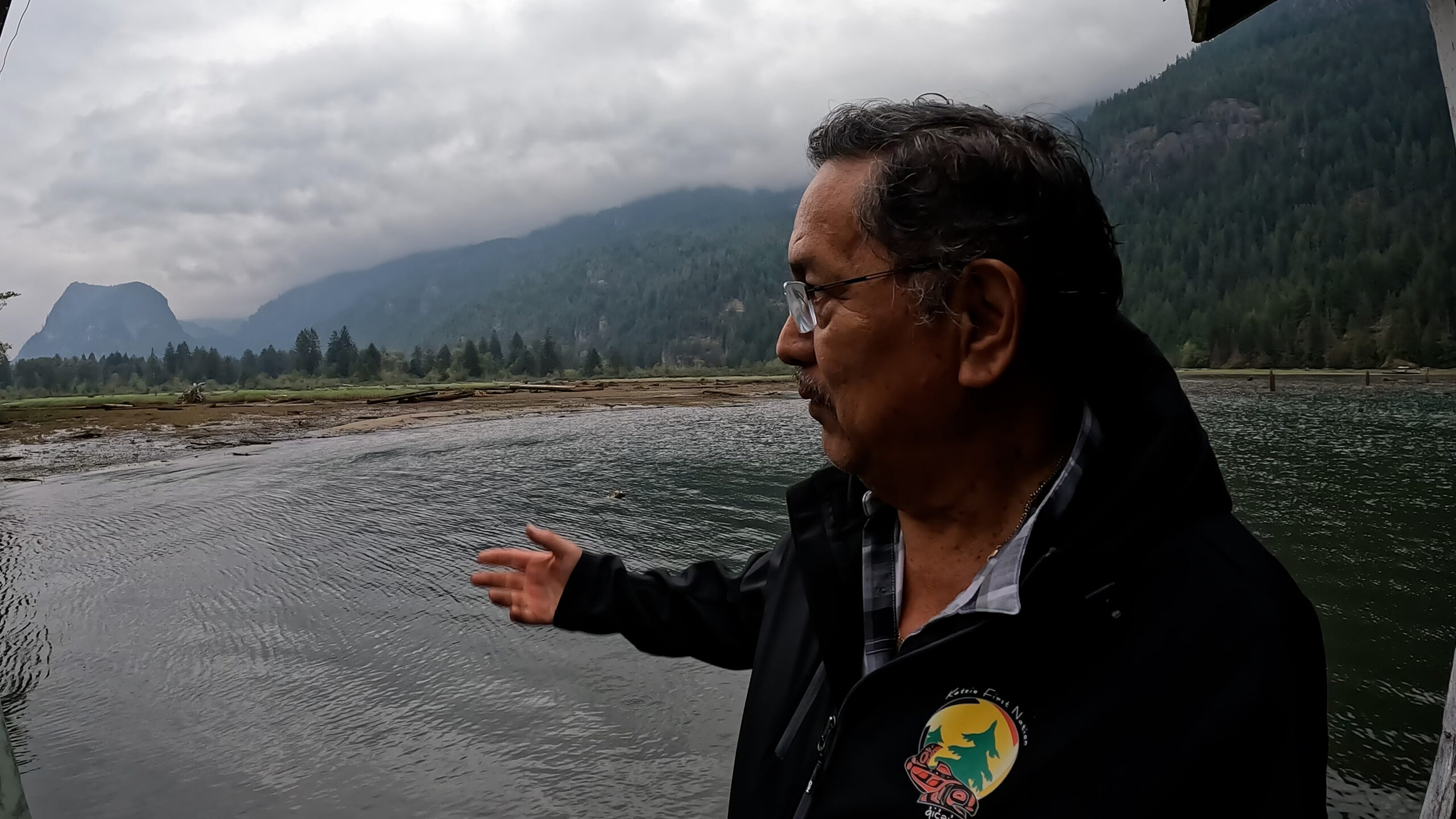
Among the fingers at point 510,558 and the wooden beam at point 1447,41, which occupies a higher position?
the wooden beam at point 1447,41

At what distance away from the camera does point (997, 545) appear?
1.75m

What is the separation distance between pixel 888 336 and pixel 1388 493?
679 inches

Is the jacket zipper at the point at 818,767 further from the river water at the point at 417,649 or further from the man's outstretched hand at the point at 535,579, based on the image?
the river water at the point at 417,649

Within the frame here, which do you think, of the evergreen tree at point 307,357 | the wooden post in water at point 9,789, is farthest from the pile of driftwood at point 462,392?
the evergreen tree at point 307,357

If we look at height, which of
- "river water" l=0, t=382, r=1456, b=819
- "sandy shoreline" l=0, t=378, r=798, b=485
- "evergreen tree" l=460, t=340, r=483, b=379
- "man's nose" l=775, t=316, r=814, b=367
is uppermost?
"evergreen tree" l=460, t=340, r=483, b=379

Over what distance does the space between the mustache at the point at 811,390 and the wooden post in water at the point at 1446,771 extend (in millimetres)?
2033

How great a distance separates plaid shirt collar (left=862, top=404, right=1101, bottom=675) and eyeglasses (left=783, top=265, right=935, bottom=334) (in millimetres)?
487

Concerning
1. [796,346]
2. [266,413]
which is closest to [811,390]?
[796,346]

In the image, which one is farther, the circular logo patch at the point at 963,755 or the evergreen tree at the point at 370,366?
the evergreen tree at the point at 370,366

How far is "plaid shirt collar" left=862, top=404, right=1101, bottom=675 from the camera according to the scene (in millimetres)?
1489

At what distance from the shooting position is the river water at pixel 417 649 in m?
4.84

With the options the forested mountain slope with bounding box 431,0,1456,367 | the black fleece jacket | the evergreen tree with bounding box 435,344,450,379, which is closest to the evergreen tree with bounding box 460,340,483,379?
the evergreen tree with bounding box 435,344,450,379

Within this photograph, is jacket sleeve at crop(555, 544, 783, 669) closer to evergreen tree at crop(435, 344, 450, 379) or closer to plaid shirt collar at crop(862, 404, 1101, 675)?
plaid shirt collar at crop(862, 404, 1101, 675)

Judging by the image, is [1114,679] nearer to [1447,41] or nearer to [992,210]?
[992,210]
